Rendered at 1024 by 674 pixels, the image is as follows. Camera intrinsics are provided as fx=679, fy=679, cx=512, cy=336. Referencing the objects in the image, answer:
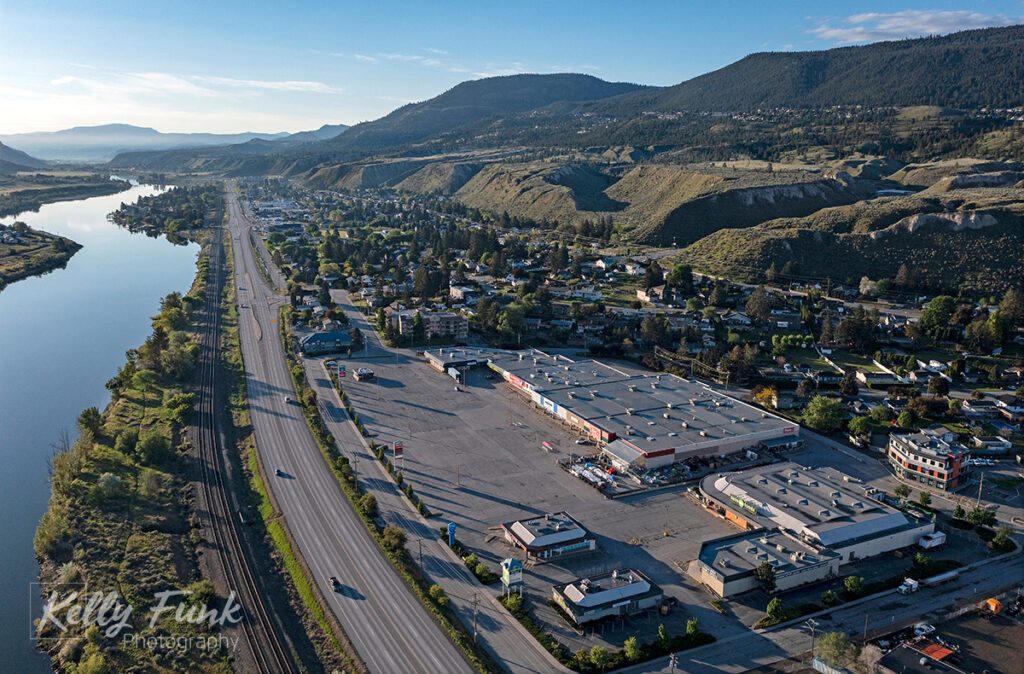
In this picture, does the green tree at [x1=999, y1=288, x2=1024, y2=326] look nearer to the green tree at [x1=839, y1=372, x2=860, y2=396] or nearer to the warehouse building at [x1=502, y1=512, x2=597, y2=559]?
the green tree at [x1=839, y1=372, x2=860, y2=396]

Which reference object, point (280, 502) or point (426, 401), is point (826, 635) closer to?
point (280, 502)

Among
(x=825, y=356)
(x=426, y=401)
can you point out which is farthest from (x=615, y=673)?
(x=825, y=356)

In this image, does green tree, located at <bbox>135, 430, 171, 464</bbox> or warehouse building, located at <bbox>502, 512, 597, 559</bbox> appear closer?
warehouse building, located at <bbox>502, 512, 597, 559</bbox>

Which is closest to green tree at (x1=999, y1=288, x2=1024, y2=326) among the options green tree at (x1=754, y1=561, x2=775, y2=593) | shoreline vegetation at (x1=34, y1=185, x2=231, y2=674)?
green tree at (x1=754, y1=561, x2=775, y2=593)

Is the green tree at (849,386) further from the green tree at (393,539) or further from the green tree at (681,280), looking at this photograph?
the green tree at (393,539)

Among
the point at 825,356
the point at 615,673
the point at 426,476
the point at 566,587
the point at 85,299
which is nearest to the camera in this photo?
the point at 615,673

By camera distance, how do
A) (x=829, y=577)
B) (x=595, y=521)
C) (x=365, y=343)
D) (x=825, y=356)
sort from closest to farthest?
(x=829, y=577) < (x=595, y=521) < (x=825, y=356) < (x=365, y=343)
